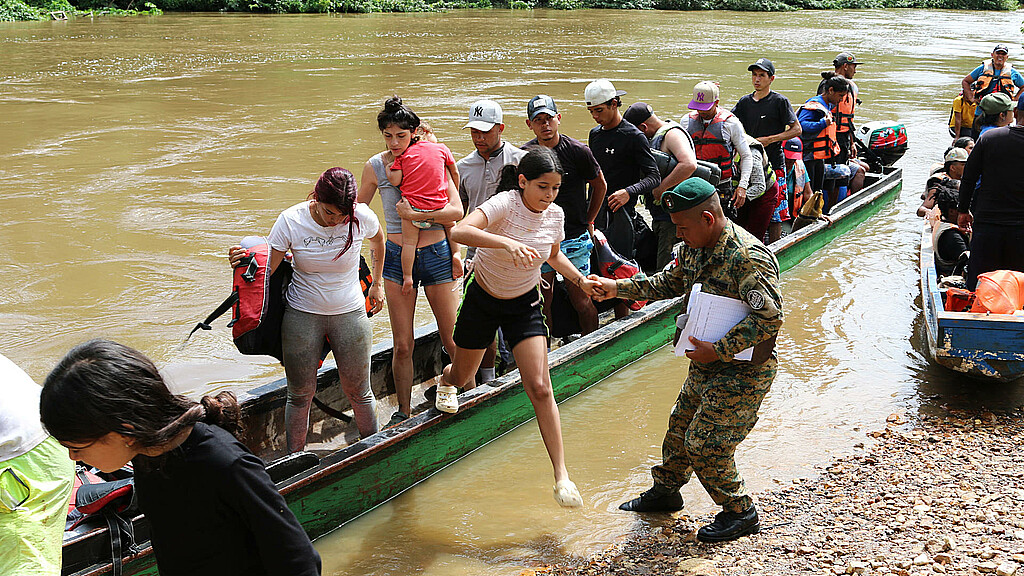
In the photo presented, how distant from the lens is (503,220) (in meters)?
4.55

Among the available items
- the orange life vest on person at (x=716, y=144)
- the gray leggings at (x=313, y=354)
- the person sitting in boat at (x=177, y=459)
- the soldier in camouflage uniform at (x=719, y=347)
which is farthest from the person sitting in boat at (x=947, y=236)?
the person sitting in boat at (x=177, y=459)

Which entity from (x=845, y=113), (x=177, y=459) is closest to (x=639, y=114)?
(x=845, y=113)

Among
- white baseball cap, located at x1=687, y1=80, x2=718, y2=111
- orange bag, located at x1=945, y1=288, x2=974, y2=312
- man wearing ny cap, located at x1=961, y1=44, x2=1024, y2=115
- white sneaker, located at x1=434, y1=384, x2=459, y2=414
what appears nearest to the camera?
white sneaker, located at x1=434, y1=384, x2=459, y2=414

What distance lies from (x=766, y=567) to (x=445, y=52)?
100.0 feet

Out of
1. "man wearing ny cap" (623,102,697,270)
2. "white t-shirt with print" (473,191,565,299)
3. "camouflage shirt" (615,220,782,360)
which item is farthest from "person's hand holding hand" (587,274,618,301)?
"man wearing ny cap" (623,102,697,270)

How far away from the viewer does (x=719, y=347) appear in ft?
13.1

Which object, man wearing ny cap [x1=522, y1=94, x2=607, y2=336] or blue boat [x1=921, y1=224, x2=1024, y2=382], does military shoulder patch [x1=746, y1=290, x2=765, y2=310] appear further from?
blue boat [x1=921, y1=224, x2=1024, y2=382]

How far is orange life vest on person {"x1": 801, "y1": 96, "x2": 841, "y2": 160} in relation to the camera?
9750 millimetres

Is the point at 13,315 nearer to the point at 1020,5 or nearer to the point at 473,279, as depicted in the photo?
the point at 473,279

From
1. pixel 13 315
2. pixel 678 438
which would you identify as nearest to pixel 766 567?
pixel 678 438

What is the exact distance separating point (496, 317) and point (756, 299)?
138 cm

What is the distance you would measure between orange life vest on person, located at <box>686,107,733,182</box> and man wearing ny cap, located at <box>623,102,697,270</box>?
1.69ft

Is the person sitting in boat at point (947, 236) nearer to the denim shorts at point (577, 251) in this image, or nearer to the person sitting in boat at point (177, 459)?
the denim shorts at point (577, 251)

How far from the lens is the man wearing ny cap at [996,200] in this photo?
20.0 feet
